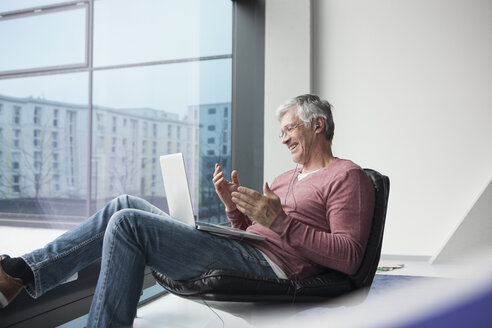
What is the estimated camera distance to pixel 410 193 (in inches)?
146

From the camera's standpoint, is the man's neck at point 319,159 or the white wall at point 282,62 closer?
the man's neck at point 319,159

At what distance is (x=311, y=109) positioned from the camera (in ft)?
5.55

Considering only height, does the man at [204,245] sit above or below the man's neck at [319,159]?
below

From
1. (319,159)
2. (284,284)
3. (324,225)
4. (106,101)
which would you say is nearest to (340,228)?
(324,225)

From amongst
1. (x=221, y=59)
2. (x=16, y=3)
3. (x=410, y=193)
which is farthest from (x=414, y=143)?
(x=16, y=3)

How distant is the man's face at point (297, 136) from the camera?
1697mm

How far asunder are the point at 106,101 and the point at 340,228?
2234 millimetres

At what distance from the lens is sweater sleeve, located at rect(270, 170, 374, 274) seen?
132cm

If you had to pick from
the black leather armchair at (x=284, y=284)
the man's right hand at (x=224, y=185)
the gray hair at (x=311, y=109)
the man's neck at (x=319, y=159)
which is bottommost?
the black leather armchair at (x=284, y=284)

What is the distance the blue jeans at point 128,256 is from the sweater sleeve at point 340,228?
17 cm

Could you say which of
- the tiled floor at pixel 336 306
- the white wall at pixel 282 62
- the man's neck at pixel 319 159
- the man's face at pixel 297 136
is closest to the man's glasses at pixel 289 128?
the man's face at pixel 297 136

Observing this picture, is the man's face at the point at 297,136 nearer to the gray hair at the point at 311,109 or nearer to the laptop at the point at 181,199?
the gray hair at the point at 311,109

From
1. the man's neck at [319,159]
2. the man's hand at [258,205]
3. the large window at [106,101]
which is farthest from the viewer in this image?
the large window at [106,101]

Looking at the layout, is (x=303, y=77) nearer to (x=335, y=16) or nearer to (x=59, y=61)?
(x=335, y=16)
